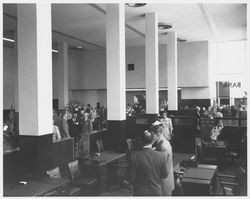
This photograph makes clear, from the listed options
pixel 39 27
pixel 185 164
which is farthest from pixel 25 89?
pixel 185 164

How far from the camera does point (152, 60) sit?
33.7ft

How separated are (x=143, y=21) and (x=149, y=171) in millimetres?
8585

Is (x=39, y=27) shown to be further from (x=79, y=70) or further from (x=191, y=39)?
(x=79, y=70)

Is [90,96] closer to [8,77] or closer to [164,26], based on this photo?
Result: [8,77]

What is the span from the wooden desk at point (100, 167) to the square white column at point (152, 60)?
4492 mm

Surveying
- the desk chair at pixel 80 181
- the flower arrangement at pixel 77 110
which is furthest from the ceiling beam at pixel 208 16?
the desk chair at pixel 80 181

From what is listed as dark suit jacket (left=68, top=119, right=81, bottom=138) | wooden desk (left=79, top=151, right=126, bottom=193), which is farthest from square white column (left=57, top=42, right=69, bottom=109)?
wooden desk (left=79, top=151, right=126, bottom=193)

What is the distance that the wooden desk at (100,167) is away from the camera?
17.8ft

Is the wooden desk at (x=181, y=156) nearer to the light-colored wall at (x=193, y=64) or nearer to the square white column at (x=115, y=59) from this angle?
the square white column at (x=115, y=59)

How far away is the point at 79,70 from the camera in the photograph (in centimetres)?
1867

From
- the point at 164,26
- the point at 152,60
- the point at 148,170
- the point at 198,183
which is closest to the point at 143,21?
the point at 164,26

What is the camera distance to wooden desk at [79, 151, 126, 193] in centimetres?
543

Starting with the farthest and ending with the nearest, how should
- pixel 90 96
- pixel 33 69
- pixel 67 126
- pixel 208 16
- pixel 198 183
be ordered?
pixel 90 96 → pixel 208 16 → pixel 67 126 → pixel 33 69 → pixel 198 183

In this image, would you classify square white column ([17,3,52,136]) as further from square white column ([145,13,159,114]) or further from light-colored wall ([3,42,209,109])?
light-colored wall ([3,42,209,109])
